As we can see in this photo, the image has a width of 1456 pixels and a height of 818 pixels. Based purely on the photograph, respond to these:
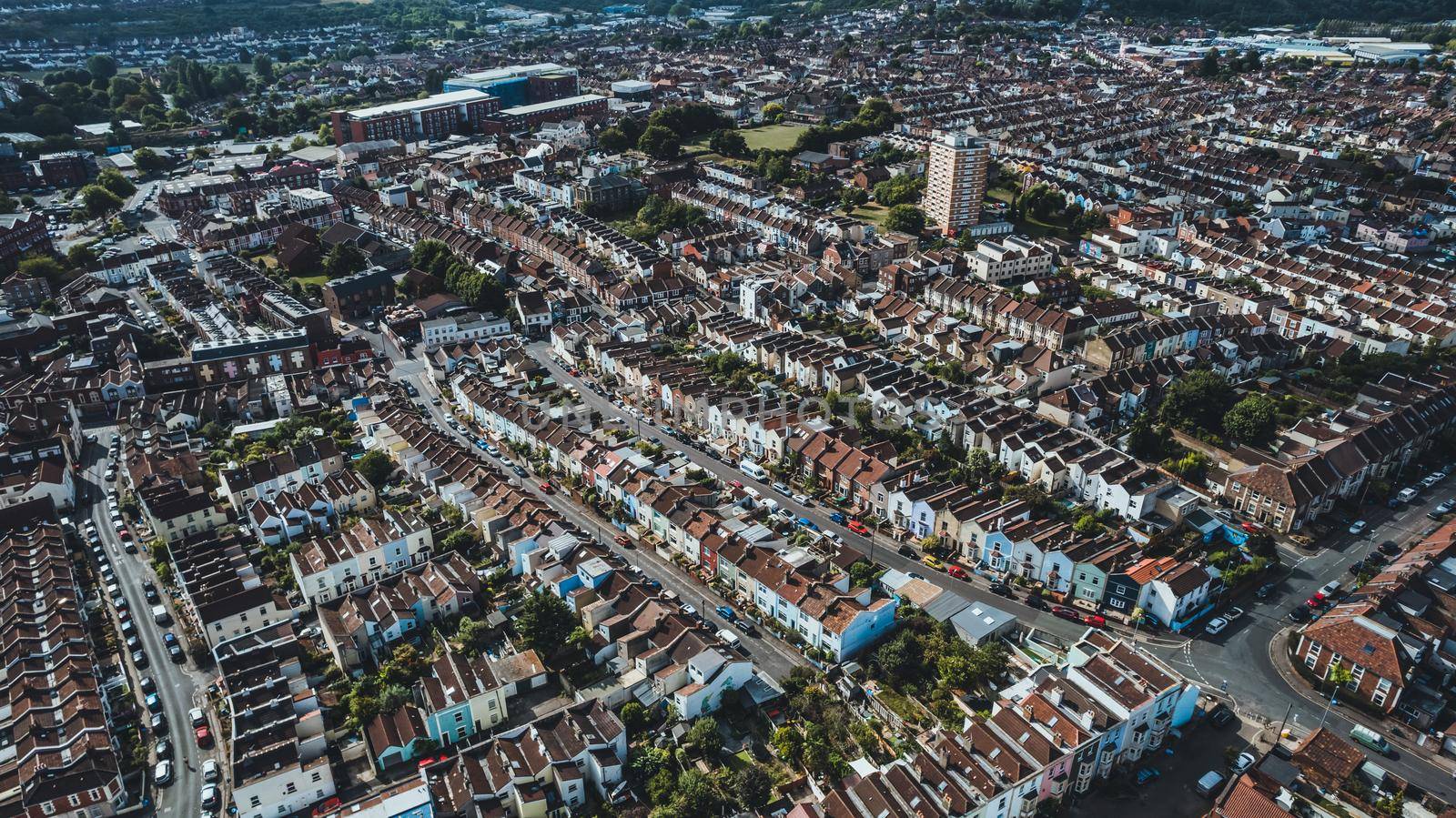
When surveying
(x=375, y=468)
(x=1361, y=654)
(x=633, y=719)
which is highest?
(x=1361, y=654)

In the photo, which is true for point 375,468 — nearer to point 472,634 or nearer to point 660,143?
point 472,634

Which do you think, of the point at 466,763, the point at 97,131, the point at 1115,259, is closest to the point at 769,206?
the point at 1115,259

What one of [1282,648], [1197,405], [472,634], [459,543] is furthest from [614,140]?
[1282,648]

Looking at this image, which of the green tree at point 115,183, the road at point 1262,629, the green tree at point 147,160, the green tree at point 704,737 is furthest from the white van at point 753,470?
the green tree at point 147,160

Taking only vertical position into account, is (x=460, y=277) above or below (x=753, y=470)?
above

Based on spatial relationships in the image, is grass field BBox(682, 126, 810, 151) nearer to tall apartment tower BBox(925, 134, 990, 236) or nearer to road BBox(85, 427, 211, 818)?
tall apartment tower BBox(925, 134, 990, 236)

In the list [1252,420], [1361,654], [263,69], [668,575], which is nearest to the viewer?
[1361,654]

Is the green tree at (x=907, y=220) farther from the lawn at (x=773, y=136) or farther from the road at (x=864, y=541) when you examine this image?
the road at (x=864, y=541)

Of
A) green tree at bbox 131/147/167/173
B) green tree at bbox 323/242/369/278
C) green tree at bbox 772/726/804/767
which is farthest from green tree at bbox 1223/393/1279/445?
green tree at bbox 131/147/167/173
